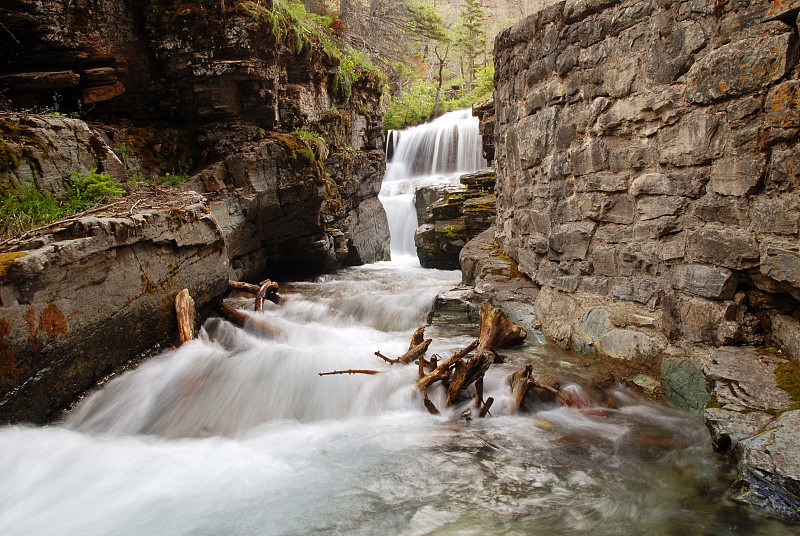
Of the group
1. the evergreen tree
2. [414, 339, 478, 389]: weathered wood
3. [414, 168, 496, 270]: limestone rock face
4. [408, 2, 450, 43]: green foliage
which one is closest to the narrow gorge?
[414, 339, 478, 389]: weathered wood

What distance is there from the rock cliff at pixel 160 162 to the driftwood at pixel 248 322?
0.83 feet

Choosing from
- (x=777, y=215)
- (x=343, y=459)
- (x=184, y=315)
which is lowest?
(x=343, y=459)

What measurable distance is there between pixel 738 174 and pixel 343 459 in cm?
358

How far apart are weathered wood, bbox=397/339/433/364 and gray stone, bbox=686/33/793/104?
10.6ft

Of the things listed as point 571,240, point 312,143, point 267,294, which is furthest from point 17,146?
point 312,143

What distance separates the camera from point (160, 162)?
25.3ft

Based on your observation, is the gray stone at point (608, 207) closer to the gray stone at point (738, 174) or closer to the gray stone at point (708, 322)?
the gray stone at point (738, 174)

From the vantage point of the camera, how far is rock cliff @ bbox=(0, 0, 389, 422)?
369 cm

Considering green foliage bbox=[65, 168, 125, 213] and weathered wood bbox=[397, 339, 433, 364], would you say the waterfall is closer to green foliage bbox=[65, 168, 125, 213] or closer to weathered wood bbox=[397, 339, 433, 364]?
weathered wood bbox=[397, 339, 433, 364]

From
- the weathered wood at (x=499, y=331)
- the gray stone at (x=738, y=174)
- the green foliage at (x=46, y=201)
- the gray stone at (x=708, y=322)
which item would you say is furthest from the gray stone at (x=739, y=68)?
the green foliage at (x=46, y=201)

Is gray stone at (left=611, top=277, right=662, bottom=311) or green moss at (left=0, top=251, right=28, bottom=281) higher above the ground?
green moss at (left=0, top=251, right=28, bottom=281)

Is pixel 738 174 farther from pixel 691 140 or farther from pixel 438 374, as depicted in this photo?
pixel 438 374

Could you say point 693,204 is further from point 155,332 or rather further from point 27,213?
point 27,213

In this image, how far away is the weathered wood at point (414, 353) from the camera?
470 centimetres
